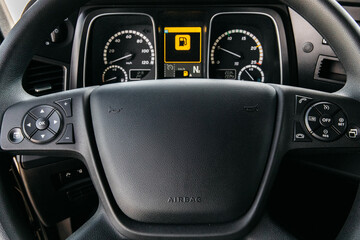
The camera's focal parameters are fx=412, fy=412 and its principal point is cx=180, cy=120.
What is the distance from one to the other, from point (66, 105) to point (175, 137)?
0.25 metres

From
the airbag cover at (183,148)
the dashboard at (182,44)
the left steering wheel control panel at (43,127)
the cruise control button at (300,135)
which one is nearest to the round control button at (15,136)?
the left steering wheel control panel at (43,127)

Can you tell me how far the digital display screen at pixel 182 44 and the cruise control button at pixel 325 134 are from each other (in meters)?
1.22

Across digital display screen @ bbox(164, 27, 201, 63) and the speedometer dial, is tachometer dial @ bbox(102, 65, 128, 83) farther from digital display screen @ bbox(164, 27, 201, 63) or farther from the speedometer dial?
the speedometer dial

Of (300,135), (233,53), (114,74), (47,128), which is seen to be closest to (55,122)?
(47,128)

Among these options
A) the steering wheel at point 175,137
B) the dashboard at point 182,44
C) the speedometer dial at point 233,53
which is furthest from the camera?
the speedometer dial at point 233,53

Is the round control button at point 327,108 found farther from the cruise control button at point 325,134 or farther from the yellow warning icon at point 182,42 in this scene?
the yellow warning icon at point 182,42

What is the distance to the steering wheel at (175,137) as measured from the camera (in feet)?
2.62

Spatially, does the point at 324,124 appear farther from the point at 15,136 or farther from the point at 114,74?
the point at 114,74

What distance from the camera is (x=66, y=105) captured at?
88 cm

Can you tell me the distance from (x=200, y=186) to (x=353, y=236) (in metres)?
0.29

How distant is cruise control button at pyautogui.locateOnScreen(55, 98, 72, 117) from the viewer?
2.87 feet

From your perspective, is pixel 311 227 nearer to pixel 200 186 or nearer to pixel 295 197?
pixel 295 197

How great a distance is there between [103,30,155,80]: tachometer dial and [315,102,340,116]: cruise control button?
4.08 feet

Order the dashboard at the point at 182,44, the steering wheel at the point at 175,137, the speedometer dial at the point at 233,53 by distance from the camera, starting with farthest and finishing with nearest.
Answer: the speedometer dial at the point at 233,53
the dashboard at the point at 182,44
the steering wheel at the point at 175,137
